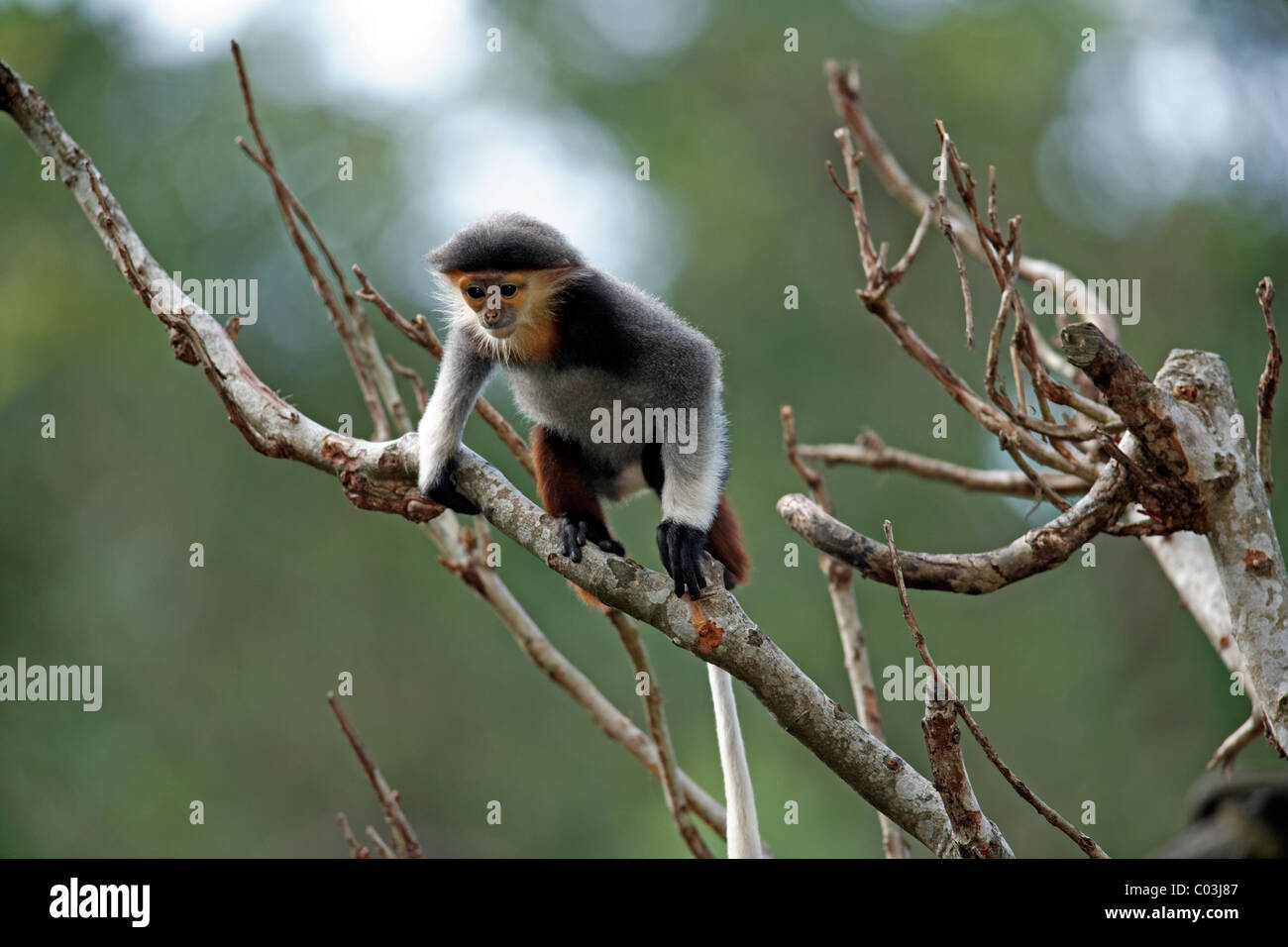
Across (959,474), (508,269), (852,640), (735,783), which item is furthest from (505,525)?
(959,474)

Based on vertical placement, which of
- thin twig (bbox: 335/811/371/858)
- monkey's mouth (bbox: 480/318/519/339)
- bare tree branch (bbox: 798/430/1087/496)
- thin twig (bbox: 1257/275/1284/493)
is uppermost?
monkey's mouth (bbox: 480/318/519/339)

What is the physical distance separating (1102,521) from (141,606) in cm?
1628

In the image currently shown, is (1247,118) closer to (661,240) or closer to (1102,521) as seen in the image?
(661,240)

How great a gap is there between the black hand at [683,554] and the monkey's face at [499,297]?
106 cm

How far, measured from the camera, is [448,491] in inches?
172

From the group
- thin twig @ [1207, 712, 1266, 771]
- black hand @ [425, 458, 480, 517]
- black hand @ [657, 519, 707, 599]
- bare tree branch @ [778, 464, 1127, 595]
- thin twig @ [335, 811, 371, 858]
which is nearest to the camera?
black hand @ [657, 519, 707, 599]

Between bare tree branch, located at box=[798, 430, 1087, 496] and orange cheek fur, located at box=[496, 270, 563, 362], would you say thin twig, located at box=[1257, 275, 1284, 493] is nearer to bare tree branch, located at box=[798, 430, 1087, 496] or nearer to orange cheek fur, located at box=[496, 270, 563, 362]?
bare tree branch, located at box=[798, 430, 1087, 496]

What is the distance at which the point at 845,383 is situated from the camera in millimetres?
17391

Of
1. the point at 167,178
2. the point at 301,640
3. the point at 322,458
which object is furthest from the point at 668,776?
the point at 167,178

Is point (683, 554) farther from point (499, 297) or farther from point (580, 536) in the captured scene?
point (499, 297)

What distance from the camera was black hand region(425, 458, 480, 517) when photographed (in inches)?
171

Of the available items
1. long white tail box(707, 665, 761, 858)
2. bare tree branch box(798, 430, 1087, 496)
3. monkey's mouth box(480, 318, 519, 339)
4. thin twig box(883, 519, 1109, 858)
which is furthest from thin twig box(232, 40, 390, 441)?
thin twig box(883, 519, 1109, 858)

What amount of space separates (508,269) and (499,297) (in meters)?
0.11

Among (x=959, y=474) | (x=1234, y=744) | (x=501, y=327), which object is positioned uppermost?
(x=501, y=327)
